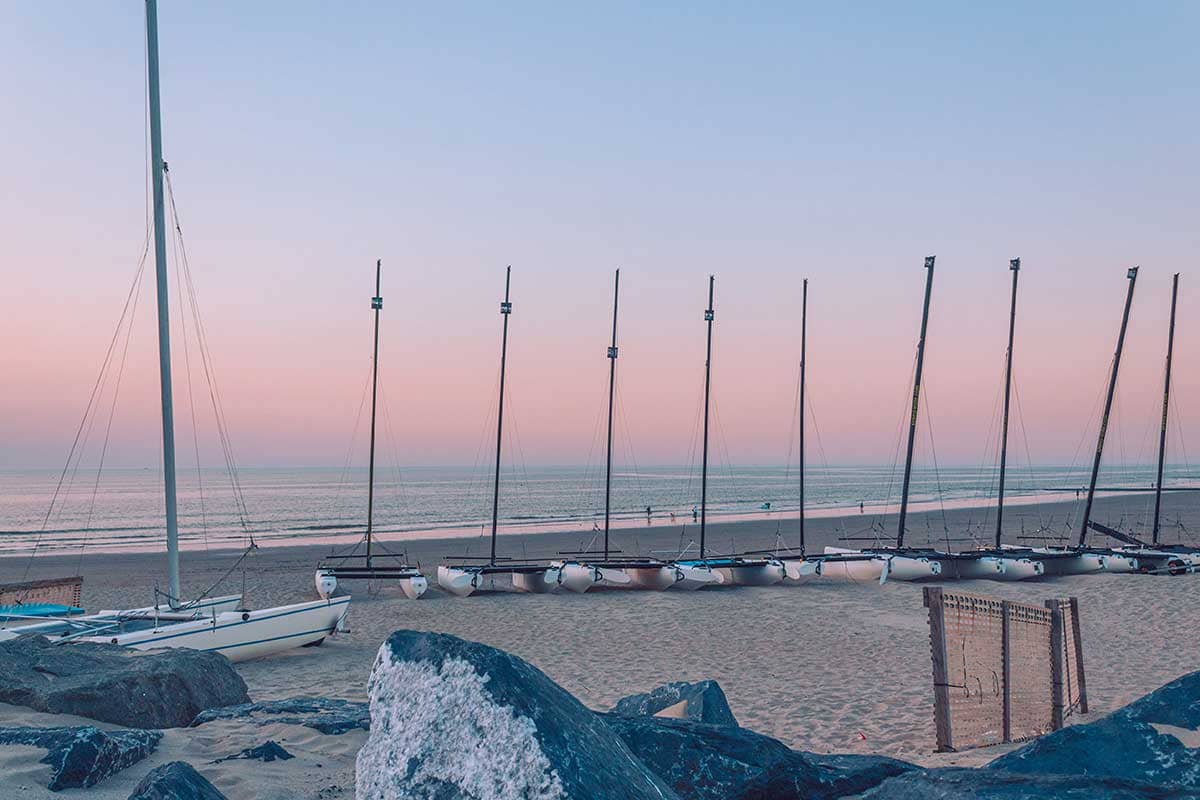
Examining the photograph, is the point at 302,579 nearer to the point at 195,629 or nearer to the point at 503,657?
the point at 195,629

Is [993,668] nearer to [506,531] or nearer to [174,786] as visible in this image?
→ [174,786]

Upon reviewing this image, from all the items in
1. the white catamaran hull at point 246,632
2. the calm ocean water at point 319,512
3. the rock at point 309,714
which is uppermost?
the rock at point 309,714

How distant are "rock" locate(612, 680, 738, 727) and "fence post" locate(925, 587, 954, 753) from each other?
10.9 ft

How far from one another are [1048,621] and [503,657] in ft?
28.8

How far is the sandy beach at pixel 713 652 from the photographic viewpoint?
18.3 feet

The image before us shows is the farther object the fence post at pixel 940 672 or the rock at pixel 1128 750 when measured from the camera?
the fence post at pixel 940 672

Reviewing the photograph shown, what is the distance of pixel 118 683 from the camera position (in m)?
7.71

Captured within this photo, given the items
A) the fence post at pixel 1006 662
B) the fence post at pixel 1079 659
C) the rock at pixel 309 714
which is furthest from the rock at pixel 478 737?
the fence post at pixel 1079 659

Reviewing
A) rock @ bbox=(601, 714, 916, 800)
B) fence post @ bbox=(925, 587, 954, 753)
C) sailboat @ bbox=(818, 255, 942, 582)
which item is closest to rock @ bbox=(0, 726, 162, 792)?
rock @ bbox=(601, 714, 916, 800)

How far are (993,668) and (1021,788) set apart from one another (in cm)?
660

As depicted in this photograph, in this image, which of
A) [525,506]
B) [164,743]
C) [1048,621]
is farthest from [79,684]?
[525,506]

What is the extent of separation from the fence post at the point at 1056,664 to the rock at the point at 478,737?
8.06m

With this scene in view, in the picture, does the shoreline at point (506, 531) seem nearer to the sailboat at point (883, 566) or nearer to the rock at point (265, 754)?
the sailboat at point (883, 566)

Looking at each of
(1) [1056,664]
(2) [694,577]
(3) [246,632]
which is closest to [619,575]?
(2) [694,577]
